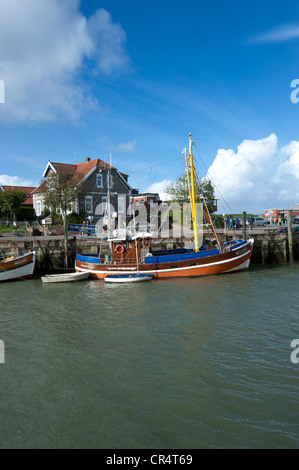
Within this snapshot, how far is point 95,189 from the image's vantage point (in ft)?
151

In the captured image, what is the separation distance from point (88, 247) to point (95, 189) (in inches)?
765

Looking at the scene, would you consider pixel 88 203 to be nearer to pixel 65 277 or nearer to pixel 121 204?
pixel 121 204

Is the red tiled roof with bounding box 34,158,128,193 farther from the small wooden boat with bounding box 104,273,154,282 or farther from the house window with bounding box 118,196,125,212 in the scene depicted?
the small wooden boat with bounding box 104,273,154,282

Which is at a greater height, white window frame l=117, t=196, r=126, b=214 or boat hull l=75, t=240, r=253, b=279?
white window frame l=117, t=196, r=126, b=214

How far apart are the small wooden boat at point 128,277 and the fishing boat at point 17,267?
637 centimetres

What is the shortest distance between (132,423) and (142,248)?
1812 cm

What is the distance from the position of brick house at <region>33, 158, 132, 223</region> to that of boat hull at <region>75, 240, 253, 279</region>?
18897mm

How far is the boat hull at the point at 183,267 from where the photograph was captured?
2341cm

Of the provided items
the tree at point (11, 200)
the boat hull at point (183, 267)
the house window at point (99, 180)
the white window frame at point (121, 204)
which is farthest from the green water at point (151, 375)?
the white window frame at point (121, 204)

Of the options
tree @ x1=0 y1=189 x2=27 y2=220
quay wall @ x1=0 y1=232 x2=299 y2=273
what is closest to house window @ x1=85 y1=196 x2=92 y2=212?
tree @ x1=0 y1=189 x2=27 y2=220

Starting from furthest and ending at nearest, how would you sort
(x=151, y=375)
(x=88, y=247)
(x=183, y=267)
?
(x=88, y=247) → (x=183, y=267) → (x=151, y=375)

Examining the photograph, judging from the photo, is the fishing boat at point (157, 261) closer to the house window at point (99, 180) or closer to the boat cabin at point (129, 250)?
the boat cabin at point (129, 250)

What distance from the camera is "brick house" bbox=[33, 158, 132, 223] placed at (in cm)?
4378

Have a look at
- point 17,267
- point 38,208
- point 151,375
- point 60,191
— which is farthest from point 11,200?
point 151,375
